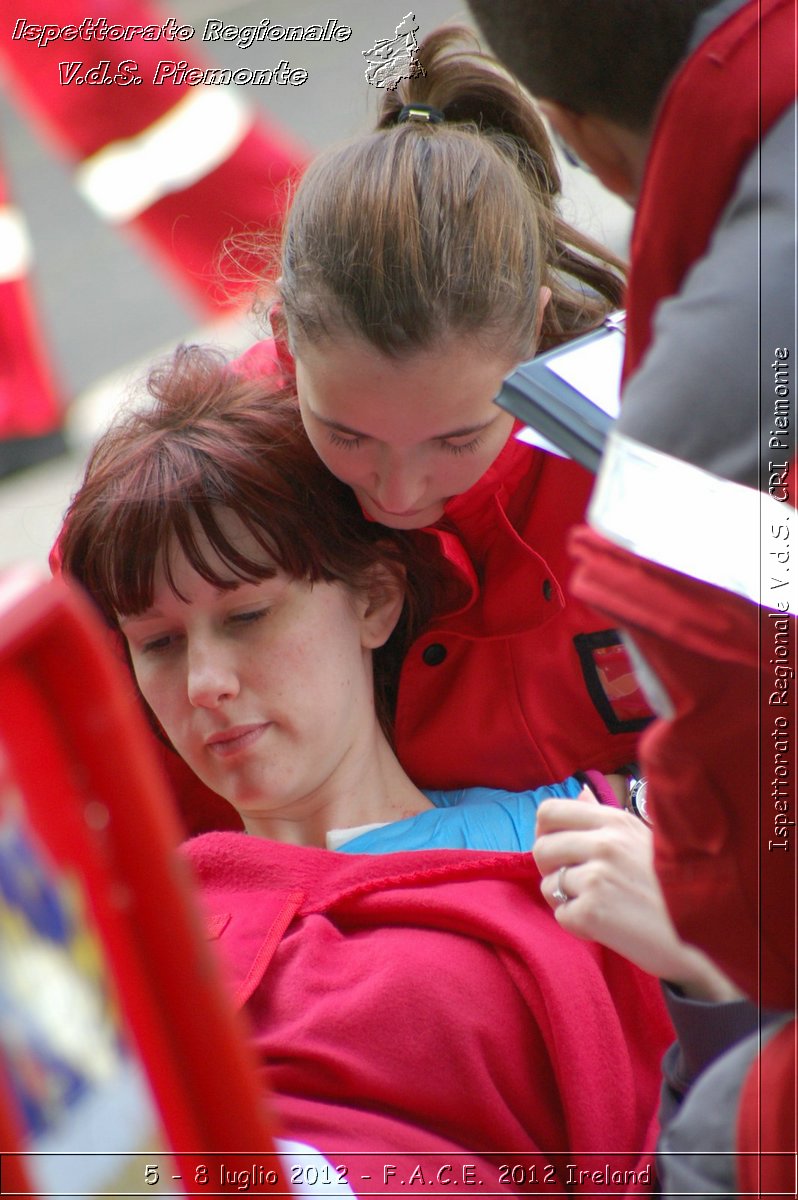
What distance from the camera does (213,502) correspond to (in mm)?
1508

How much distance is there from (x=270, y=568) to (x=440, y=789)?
37 centimetres

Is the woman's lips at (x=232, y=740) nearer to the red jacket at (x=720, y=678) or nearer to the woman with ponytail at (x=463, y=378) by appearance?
the woman with ponytail at (x=463, y=378)

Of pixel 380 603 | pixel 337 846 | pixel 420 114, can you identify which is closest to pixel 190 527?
pixel 380 603

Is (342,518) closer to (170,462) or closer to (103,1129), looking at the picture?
(170,462)

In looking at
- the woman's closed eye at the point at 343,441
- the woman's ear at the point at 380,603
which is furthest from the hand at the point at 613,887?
the woman's ear at the point at 380,603

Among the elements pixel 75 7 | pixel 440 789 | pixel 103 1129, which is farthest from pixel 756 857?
pixel 75 7

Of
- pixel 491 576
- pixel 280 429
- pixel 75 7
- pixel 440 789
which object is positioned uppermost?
pixel 75 7

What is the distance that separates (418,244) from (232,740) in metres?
0.55

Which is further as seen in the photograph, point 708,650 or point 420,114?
point 420,114

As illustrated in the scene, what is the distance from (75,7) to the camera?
2.05 m

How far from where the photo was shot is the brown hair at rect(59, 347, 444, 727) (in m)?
1.51

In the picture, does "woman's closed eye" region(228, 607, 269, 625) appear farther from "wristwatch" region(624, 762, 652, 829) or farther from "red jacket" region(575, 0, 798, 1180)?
"red jacket" region(575, 0, 798, 1180)

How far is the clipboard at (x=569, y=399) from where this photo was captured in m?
0.98

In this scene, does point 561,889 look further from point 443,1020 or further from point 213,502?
point 213,502
